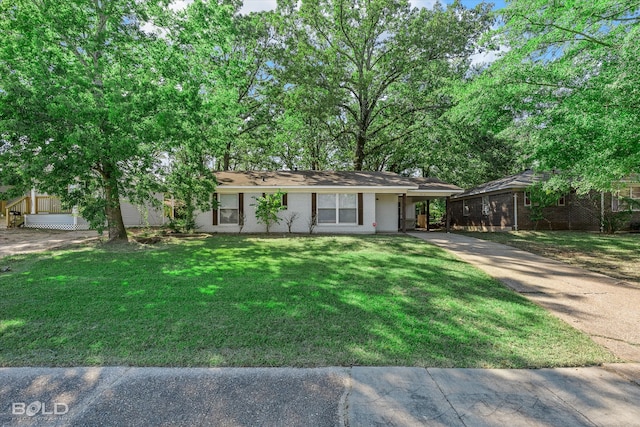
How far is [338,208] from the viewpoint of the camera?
1533cm

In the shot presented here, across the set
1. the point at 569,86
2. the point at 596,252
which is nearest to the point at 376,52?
the point at 569,86

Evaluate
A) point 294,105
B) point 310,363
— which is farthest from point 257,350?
point 294,105

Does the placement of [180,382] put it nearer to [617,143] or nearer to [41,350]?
[41,350]

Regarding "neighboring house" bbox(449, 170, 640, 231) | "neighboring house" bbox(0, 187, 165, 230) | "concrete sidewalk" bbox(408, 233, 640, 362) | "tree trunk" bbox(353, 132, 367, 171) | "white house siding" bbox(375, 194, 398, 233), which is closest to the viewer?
"concrete sidewalk" bbox(408, 233, 640, 362)

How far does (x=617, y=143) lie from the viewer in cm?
618

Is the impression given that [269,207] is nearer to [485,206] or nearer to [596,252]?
[596,252]

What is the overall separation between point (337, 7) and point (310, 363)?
19.4 m

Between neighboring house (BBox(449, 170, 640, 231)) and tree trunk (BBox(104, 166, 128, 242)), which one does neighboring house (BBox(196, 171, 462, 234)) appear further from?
neighboring house (BBox(449, 170, 640, 231))

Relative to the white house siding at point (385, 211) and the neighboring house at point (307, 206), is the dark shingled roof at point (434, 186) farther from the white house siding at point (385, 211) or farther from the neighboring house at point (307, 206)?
the neighboring house at point (307, 206)

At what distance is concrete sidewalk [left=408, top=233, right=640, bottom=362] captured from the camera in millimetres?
4006

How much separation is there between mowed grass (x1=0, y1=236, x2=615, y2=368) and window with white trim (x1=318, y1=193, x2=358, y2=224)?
7.59 metres

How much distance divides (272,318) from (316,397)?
1793mm

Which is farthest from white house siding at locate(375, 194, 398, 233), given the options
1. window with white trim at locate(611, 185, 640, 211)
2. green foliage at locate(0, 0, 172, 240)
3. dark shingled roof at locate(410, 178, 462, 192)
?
window with white trim at locate(611, 185, 640, 211)

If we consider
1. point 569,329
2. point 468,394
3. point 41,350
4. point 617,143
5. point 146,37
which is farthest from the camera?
point 146,37
